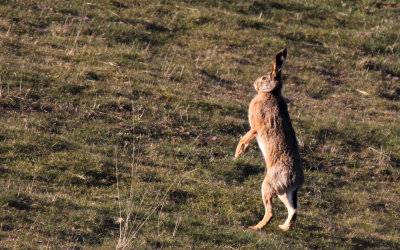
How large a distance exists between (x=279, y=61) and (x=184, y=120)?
3.38 meters

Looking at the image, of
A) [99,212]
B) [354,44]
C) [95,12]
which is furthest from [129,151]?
[354,44]

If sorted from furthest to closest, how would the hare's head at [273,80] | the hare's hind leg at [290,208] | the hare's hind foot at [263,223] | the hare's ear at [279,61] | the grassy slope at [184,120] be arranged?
the hare's head at [273,80], the hare's ear at [279,61], the hare's hind leg at [290,208], the hare's hind foot at [263,223], the grassy slope at [184,120]

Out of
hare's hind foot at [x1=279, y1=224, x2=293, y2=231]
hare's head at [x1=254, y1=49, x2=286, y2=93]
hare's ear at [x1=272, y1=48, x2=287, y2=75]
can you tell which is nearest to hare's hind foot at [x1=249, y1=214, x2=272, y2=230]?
hare's hind foot at [x1=279, y1=224, x2=293, y2=231]

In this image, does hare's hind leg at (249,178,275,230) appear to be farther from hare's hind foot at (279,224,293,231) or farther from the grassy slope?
hare's hind foot at (279,224,293,231)

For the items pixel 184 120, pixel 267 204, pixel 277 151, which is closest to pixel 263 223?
pixel 267 204

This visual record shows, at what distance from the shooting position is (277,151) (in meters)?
9.45

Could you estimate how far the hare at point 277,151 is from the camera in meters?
9.27

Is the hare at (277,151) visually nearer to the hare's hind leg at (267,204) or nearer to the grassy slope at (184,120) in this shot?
the hare's hind leg at (267,204)

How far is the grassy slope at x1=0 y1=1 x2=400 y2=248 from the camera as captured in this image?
894 cm

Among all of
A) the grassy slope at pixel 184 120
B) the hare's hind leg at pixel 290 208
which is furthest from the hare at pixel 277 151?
the grassy slope at pixel 184 120

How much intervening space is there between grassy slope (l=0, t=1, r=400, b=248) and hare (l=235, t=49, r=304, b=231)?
0.51 metres

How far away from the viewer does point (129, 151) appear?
37.6ft

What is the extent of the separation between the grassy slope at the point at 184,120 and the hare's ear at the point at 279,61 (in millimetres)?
2248

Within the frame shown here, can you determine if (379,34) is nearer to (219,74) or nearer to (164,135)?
(219,74)
